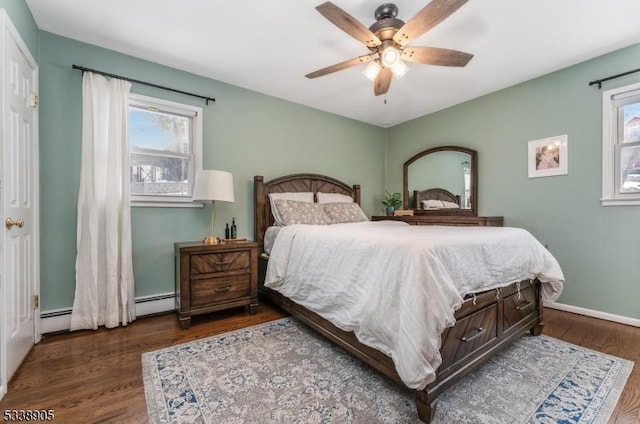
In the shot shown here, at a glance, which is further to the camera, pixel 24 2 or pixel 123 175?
pixel 123 175

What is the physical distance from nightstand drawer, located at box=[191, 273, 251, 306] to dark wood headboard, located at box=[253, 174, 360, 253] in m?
0.63

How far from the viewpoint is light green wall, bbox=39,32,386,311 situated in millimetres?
2332

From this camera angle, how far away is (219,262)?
2.59 m

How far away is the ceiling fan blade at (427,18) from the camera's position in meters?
1.60

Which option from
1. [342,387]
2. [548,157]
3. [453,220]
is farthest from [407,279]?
[548,157]

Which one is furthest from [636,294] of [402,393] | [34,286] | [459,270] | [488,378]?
[34,286]

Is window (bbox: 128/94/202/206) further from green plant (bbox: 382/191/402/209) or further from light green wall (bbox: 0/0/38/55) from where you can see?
green plant (bbox: 382/191/402/209)

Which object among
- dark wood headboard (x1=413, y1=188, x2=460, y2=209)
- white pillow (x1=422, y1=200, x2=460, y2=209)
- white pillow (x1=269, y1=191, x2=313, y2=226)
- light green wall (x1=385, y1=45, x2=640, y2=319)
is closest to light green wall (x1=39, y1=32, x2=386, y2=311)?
white pillow (x1=269, y1=191, x2=313, y2=226)

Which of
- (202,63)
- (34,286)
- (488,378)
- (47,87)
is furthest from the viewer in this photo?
(202,63)

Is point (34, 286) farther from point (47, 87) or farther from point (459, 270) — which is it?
point (459, 270)

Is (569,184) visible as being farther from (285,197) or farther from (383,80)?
(285,197)

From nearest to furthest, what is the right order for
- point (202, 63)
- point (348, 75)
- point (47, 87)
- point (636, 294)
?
point (47, 87) → point (636, 294) → point (202, 63) → point (348, 75)

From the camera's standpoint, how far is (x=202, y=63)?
9.32 ft

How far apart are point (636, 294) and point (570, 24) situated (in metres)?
2.42
